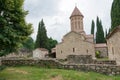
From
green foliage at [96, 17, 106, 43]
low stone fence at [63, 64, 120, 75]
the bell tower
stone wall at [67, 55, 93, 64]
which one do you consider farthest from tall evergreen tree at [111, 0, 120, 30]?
low stone fence at [63, 64, 120, 75]

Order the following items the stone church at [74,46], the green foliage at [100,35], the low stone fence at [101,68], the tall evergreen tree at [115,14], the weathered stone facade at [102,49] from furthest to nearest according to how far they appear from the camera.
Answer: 1. the green foliage at [100,35]
2. the weathered stone facade at [102,49]
3. the stone church at [74,46]
4. the tall evergreen tree at [115,14]
5. the low stone fence at [101,68]

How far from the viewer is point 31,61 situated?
18.0m

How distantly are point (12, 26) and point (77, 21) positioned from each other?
4298 cm

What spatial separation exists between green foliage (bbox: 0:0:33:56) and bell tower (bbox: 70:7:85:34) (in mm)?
40793

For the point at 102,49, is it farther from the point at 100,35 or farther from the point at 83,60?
the point at 83,60

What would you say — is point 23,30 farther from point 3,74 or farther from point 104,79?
point 104,79

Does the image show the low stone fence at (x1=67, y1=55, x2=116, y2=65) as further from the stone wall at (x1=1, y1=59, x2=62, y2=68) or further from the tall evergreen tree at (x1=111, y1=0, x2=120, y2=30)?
the tall evergreen tree at (x1=111, y1=0, x2=120, y2=30)

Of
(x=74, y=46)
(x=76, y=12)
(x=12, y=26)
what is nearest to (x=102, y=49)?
(x=74, y=46)

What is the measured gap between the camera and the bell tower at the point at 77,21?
5581cm

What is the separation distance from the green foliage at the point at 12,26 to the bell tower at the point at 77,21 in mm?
40793

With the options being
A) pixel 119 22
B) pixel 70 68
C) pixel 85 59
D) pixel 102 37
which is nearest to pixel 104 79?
pixel 70 68

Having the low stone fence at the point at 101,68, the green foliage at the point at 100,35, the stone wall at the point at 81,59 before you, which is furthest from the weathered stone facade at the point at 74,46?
the low stone fence at the point at 101,68

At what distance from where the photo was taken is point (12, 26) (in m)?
14.7

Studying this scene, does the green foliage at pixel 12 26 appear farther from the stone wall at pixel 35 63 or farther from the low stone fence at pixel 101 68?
the low stone fence at pixel 101 68
